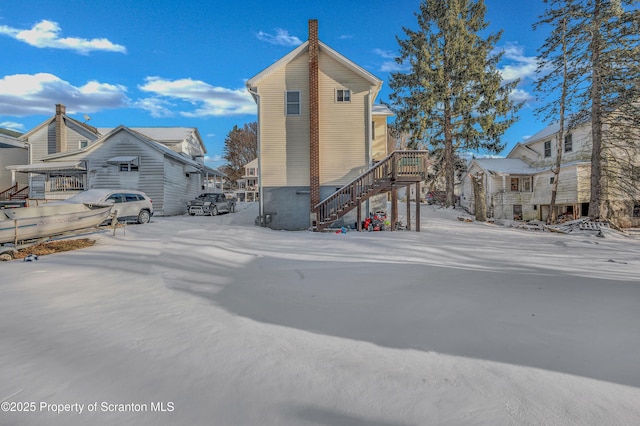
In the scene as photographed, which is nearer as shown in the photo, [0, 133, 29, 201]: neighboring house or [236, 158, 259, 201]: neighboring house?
[0, 133, 29, 201]: neighboring house

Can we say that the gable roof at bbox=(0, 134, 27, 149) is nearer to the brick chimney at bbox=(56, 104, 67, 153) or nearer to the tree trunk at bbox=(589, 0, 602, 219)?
the brick chimney at bbox=(56, 104, 67, 153)

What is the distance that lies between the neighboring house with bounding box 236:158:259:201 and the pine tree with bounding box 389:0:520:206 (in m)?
27.0

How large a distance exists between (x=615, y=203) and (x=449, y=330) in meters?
26.1

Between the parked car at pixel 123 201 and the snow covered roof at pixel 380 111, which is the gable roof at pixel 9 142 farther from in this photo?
the snow covered roof at pixel 380 111

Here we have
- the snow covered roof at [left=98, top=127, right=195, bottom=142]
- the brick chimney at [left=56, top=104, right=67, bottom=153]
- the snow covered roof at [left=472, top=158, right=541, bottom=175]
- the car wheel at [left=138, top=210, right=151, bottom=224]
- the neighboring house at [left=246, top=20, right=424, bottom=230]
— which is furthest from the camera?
the snow covered roof at [left=98, top=127, right=195, bottom=142]

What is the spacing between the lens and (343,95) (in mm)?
16516

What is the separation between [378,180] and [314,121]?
4.58m

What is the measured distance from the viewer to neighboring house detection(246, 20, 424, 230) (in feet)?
53.4

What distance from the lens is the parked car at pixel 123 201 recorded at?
13.6 metres

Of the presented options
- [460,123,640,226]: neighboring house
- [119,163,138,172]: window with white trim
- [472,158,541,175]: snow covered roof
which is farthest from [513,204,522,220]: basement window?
[119,163,138,172]: window with white trim

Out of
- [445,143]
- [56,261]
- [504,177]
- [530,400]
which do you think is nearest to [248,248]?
[56,261]

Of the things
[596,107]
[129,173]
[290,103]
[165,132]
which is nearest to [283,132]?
[290,103]

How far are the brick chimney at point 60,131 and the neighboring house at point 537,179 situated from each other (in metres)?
34.4

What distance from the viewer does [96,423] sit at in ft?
6.70
